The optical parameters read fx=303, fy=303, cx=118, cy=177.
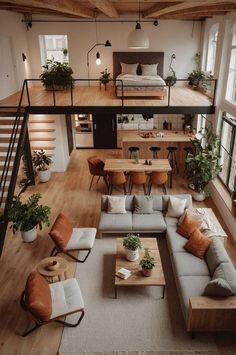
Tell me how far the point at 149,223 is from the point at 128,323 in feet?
7.38

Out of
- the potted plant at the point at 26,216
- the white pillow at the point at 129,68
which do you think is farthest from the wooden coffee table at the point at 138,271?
the white pillow at the point at 129,68

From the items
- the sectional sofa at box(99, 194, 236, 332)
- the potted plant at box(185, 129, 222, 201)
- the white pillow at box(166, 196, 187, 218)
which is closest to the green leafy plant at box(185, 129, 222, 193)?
the potted plant at box(185, 129, 222, 201)

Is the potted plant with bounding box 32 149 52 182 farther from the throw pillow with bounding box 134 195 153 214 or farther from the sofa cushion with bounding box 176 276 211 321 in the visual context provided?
the sofa cushion with bounding box 176 276 211 321

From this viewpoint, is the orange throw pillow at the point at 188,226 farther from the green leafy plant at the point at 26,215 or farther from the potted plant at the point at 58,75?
the potted plant at the point at 58,75

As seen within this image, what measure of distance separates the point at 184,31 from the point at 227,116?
511 cm

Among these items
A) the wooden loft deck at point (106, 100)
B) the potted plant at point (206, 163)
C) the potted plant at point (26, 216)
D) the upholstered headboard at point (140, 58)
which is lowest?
the potted plant at point (26, 216)

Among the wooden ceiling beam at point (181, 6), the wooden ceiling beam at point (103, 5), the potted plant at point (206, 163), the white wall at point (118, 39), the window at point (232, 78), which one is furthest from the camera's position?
the white wall at point (118, 39)

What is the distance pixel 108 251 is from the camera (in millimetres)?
6293

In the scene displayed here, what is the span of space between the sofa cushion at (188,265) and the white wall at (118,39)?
26.5 ft

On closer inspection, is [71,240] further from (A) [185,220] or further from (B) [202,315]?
(B) [202,315]

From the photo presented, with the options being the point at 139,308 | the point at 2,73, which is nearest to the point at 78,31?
the point at 2,73

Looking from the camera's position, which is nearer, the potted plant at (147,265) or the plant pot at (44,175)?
the potted plant at (147,265)

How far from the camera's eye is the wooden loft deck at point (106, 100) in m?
7.85

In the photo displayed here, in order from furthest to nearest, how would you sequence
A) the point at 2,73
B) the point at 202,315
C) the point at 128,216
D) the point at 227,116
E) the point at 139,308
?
the point at 2,73
the point at 227,116
the point at 128,216
the point at 139,308
the point at 202,315
